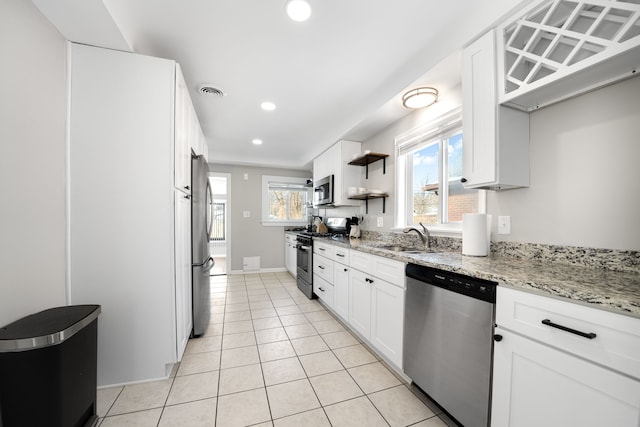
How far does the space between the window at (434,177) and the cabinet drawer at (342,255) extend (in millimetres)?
729

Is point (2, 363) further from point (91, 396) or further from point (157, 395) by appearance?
point (157, 395)

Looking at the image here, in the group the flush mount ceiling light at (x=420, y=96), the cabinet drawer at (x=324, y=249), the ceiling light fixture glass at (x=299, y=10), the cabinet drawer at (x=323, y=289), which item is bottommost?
the cabinet drawer at (x=323, y=289)

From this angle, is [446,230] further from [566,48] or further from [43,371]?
[43,371]

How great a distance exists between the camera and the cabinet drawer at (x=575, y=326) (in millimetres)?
738

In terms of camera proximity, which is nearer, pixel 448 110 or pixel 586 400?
pixel 586 400

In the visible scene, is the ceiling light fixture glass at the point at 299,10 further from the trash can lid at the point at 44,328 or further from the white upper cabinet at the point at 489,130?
the trash can lid at the point at 44,328

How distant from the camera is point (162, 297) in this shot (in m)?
1.67

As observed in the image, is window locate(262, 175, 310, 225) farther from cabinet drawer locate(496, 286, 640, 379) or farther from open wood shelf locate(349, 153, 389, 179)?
cabinet drawer locate(496, 286, 640, 379)

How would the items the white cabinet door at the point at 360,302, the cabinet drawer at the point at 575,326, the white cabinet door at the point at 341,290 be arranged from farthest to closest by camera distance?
the white cabinet door at the point at 341,290
the white cabinet door at the point at 360,302
the cabinet drawer at the point at 575,326

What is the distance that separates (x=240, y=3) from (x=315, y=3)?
45cm

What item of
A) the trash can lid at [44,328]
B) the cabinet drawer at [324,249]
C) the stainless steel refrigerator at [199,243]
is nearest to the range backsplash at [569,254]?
the cabinet drawer at [324,249]

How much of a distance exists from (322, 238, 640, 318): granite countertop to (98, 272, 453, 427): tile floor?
0.94 metres

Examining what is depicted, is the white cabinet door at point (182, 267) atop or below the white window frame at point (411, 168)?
below

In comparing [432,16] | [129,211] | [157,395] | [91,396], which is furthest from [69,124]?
[432,16]
